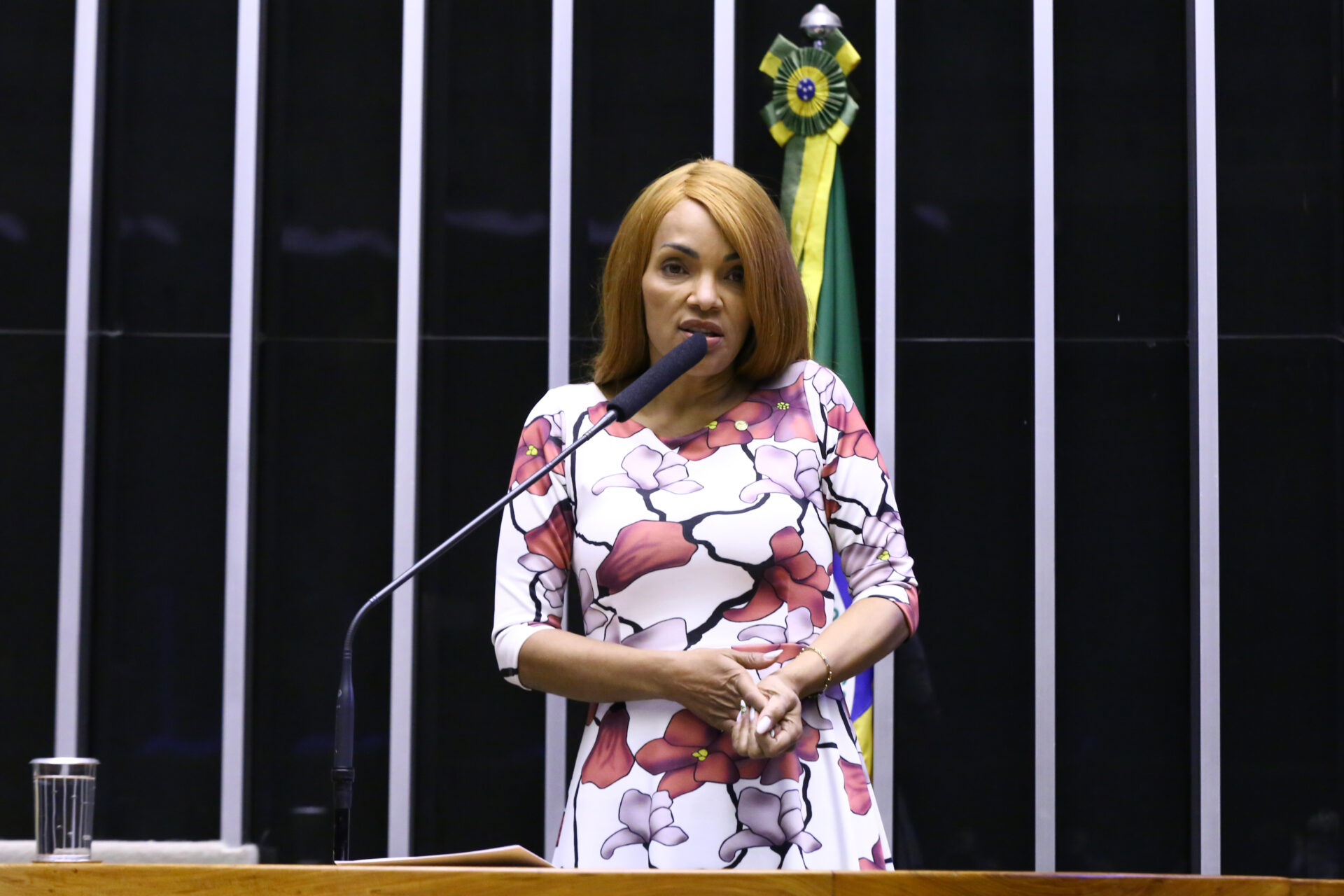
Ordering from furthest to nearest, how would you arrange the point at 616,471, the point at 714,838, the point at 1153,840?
the point at 1153,840 < the point at 616,471 < the point at 714,838

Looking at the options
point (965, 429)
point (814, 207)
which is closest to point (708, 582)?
point (814, 207)

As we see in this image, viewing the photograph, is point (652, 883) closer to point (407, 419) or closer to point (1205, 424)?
point (407, 419)

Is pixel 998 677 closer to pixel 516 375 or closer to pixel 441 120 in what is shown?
pixel 516 375

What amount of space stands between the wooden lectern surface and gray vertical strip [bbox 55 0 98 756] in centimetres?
269

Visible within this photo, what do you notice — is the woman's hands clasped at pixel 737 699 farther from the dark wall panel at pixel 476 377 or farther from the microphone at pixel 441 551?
the dark wall panel at pixel 476 377

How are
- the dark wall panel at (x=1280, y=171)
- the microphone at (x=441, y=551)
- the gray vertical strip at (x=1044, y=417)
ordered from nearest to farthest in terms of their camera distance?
the microphone at (x=441, y=551) → the gray vertical strip at (x=1044, y=417) → the dark wall panel at (x=1280, y=171)

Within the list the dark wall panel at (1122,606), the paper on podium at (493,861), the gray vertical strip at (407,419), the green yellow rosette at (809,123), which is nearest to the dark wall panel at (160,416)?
the gray vertical strip at (407,419)

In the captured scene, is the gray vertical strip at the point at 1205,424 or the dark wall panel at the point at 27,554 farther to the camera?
the dark wall panel at the point at 27,554

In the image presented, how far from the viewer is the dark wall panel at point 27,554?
370cm

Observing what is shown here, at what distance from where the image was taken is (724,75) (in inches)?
146

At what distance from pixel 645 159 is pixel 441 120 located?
21.3 inches

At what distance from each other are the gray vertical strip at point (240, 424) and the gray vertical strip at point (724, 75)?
3.79 ft

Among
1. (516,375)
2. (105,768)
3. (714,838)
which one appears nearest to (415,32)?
(516,375)

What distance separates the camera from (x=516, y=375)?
3.80 m
